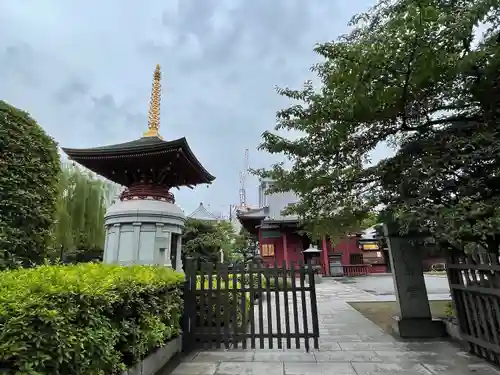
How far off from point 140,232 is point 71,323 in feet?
20.5

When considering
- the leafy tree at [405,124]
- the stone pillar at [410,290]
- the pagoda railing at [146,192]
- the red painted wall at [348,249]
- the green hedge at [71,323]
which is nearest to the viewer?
the green hedge at [71,323]

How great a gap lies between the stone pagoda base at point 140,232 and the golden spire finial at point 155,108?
2.38m

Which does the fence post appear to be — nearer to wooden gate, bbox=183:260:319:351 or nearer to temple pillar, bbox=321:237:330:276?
wooden gate, bbox=183:260:319:351

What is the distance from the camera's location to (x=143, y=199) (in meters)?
8.23

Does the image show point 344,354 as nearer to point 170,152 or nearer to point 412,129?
point 412,129

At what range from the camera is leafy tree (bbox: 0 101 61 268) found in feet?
14.1

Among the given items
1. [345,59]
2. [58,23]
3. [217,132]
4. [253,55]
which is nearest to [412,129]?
[345,59]

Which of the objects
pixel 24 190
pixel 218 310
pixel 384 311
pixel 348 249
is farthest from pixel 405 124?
pixel 348 249

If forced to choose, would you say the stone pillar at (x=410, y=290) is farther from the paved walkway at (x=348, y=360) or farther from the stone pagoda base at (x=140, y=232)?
the stone pagoda base at (x=140, y=232)

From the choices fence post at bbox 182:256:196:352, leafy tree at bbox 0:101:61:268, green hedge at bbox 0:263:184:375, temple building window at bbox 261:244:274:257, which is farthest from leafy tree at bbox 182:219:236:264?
green hedge at bbox 0:263:184:375

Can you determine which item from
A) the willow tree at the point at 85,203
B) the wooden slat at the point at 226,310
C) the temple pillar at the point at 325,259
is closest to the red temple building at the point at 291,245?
the temple pillar at the point at 325,259

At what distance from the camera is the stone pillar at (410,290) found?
4766mm

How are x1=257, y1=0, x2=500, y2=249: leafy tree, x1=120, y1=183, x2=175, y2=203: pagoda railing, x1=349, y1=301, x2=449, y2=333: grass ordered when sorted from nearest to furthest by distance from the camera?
x1=257, y1=0, x2=500, y2=249: leafy tree
x1=349, y1=301, x2=449, y2=333: grass
x1=120, y1=183, x2=175, y2=203: pagoda railing

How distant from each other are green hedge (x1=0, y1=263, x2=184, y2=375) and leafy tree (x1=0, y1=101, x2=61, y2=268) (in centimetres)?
246
